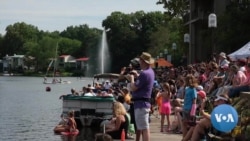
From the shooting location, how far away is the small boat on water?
28.1 m

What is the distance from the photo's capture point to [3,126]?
32.6 meters

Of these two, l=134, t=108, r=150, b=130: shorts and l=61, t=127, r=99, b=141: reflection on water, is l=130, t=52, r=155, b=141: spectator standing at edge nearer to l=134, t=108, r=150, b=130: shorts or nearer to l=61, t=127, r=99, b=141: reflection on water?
l=134, t=108, r=150, b=130: shorts

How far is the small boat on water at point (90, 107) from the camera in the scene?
28.1 meters

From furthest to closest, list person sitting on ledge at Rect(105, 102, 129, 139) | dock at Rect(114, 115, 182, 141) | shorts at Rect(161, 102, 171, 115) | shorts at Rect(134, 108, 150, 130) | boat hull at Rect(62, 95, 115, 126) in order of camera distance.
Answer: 1. boat hull at Rect(62, 95, 115, 126)
2. shorts at Rect(161, 102, 171, 115)
3. person sitting on ledge at Rect(105, 102, 129, 139)
4. dock at Rect(114, 115, 182, 141)
5. shorts at Rect(134, 108, 150, 130)

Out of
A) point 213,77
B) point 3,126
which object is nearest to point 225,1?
point 3,126

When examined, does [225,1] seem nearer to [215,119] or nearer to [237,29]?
[237,29]

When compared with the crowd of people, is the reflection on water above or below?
below

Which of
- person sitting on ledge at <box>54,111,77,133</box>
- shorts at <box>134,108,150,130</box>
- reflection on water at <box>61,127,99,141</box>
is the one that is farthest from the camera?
person sitting on ledge at <box>54,111,77,133</box>

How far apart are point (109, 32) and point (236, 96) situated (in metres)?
139

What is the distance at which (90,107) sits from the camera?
28469 mm

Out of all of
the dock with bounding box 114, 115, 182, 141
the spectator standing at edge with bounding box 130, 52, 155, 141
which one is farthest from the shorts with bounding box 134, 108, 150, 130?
the dock with bounding box 114, 115, 182, 141

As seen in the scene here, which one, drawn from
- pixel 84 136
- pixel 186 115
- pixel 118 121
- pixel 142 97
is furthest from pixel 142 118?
pixel 84 136

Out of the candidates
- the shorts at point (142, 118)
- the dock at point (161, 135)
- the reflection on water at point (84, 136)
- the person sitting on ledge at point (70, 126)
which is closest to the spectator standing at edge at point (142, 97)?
the shorts at point (142, 118)

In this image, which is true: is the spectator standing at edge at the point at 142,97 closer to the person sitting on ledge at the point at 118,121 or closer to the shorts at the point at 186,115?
the shorts at the point at 186,115
